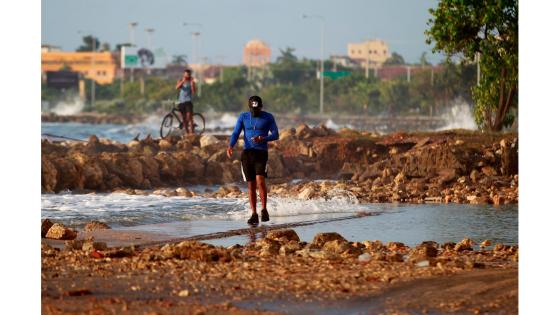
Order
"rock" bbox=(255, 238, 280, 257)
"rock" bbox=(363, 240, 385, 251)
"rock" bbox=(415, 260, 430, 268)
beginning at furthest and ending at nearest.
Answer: "rock" bbox=(363, 240, 385, 251) < "rock" bbox=(255, 238, 280, 257) < "rock" bbox=(415, 260, 430, 268)

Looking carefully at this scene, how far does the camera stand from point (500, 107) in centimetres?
2705

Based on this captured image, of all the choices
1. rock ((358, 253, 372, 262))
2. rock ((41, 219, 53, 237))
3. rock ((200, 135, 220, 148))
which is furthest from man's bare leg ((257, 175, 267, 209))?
rock ((200, 135, 220, 148))

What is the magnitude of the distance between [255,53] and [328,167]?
9904 centimetres

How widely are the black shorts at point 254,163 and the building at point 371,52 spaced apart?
9571 cm

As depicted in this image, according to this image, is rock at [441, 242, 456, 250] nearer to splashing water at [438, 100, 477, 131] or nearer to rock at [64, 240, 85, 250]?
rock at [64, 240, 85, 250]

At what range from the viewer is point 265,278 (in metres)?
8.57

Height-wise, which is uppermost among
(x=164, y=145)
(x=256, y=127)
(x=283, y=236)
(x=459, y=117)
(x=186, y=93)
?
(x=186, y=93)

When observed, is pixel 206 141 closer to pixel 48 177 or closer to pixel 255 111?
pixel 48 177

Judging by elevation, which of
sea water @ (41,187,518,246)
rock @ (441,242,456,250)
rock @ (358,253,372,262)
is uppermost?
rock @ (358,253,372,262)

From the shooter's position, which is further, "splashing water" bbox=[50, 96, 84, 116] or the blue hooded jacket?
"splashing water" bbox=[50, 96, 84, 116]

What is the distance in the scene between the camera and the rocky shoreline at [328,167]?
1883 centimetres

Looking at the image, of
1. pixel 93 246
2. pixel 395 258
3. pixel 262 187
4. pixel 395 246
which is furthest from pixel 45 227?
pixel 395 258

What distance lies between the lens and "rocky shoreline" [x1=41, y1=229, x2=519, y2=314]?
25.3ft
